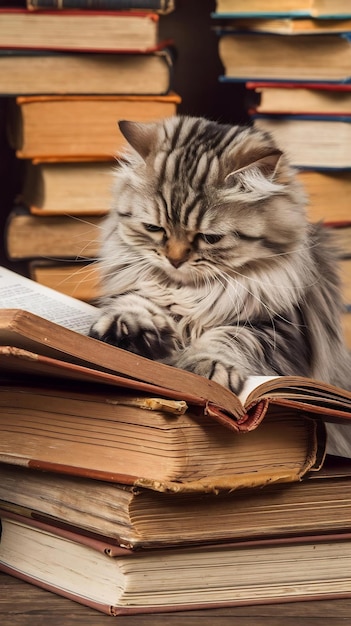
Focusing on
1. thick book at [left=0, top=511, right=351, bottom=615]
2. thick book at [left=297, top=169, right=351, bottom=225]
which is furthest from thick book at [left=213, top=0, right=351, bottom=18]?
thick book at [left=0, top=511, right=351, bottom=615]

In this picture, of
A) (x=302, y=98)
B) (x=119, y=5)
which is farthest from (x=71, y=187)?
(x=302, y=98)

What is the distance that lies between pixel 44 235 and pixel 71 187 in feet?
0.38

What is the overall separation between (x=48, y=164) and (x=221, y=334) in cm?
82

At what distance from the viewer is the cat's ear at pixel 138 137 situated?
1.30m

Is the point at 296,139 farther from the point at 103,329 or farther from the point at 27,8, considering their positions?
the point at 103,329

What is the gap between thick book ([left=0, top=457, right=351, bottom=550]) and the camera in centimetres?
92

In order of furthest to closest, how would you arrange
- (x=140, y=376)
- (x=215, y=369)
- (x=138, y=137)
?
(x=138, y=137), (x=215, y=369), (x=140, y=376)

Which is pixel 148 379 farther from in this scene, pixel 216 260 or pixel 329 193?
pixel 329 193

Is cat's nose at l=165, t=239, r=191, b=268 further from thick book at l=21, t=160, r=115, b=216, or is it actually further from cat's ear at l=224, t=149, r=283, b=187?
thick book at l=21, t=160, r=115, b=216

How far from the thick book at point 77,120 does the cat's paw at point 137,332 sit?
2.38ft

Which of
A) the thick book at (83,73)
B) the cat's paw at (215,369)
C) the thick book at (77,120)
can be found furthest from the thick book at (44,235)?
the cat's paw at (215,369)

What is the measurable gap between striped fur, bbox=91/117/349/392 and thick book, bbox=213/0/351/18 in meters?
0.58

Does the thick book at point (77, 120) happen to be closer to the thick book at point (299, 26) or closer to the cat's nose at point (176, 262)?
the thick book at point (299, 26)

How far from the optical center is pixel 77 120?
6.12 feet
